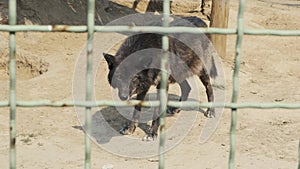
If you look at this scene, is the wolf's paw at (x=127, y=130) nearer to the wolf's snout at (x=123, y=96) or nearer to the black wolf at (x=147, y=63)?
the black wolf at (x=147, y=63)

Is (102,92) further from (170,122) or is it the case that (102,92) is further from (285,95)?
(285,95)

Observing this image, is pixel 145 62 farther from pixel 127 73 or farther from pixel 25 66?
pixel 25 66

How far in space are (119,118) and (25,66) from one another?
2.43m

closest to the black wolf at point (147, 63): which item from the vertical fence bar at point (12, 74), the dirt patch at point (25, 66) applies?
the dirt patch at point (25, 66)

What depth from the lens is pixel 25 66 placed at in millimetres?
9250

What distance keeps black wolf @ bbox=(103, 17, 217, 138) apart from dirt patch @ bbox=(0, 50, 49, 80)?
2570 millimetres

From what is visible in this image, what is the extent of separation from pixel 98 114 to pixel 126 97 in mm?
1223

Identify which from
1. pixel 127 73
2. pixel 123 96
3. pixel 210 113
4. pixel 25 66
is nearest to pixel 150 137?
pixel 123 96

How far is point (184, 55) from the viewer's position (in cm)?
713

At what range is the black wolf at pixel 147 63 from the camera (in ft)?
21.2

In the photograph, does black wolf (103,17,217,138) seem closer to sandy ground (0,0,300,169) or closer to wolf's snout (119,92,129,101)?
wolf's snout (119,92,129,101)

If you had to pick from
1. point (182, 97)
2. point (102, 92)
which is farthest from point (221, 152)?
point (102, 92)

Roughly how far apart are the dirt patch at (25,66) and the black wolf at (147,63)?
8.43 feet

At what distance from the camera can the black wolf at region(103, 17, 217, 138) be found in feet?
21.2
